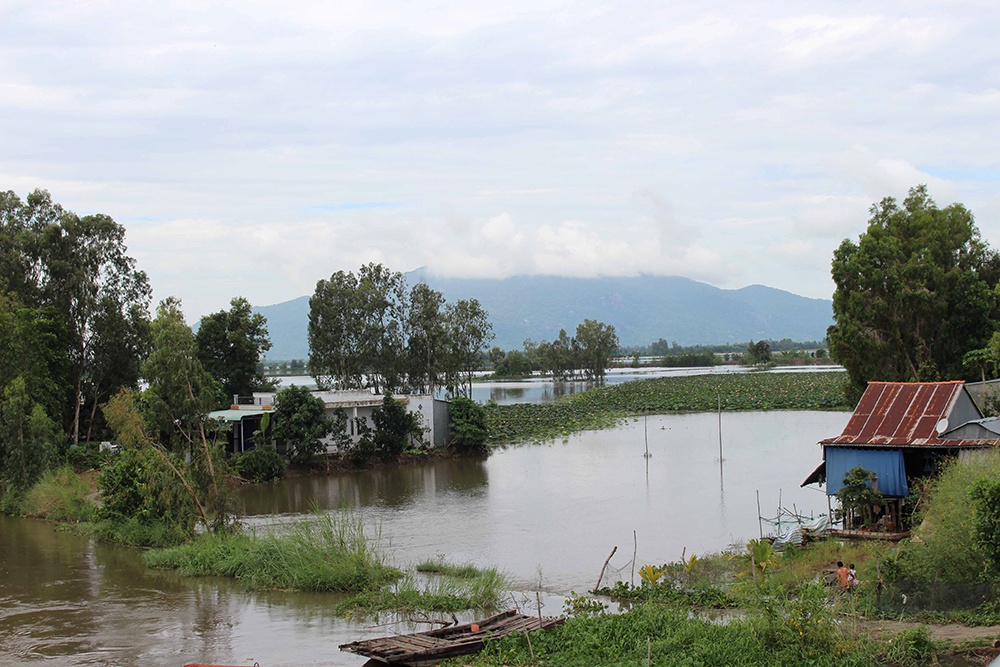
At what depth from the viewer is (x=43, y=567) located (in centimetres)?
2036

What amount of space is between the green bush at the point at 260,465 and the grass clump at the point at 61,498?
5855mm

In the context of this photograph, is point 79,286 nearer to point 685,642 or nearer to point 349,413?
point 349,413

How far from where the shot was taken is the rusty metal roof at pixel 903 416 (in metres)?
18.1

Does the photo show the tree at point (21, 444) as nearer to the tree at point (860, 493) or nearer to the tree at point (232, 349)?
the tree at point (232, 349)

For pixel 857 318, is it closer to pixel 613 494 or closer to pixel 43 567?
pixel 613 494

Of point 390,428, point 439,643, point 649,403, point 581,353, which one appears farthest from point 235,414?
point 581,353

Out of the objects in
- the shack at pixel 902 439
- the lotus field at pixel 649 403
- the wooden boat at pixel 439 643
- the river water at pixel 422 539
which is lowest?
the river water at pixel 422 539

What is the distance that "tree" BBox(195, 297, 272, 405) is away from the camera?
43625 millimetres

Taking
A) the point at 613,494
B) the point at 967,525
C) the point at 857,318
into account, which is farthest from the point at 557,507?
the point at 967,525

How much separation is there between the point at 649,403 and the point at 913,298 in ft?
122

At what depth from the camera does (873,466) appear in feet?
60.7

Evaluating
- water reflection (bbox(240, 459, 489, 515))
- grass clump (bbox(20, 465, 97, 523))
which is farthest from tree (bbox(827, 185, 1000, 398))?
grass clump (bbox(20, 465, 97, 523))

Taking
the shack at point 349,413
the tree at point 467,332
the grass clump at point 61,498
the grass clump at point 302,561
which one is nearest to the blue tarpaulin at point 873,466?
the grass clump at point 302,561

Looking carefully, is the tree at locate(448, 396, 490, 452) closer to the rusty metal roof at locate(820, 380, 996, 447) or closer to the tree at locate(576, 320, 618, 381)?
the rusty metal roof at locate(820, 380, 996, 447)
